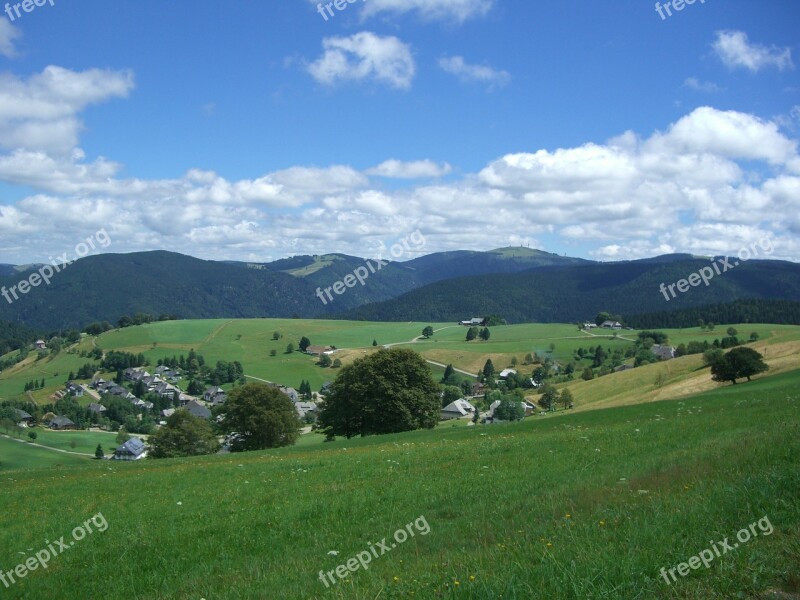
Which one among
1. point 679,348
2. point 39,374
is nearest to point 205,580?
point 679,348

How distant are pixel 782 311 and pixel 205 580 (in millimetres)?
219574

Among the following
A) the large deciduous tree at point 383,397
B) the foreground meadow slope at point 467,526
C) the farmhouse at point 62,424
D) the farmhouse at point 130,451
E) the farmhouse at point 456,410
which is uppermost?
the foreground meadow slope at point 467,526

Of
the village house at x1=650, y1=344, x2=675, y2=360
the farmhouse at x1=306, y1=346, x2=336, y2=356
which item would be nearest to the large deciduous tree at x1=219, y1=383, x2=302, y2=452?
the village house at x1=650, y1=344, x2=675, y2=360

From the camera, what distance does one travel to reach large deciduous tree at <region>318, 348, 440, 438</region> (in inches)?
2141

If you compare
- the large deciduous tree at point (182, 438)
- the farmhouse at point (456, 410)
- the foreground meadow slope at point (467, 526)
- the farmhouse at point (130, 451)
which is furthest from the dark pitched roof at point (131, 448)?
the foreground meadow slope at point (467, 526)

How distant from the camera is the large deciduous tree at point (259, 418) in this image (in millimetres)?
57500

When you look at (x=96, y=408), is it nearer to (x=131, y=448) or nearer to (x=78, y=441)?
(x=78, y=441)

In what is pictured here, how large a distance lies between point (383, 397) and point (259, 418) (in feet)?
40.6

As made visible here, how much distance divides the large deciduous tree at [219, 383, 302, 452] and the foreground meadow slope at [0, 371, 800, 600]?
129ft

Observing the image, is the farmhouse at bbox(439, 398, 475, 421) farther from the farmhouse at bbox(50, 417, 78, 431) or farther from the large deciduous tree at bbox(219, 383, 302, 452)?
the farmhouse at bbox(50, 417, 78, 431)

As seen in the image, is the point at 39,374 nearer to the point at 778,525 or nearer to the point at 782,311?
the point at 778,525

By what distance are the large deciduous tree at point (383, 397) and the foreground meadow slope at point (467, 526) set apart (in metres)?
36.2

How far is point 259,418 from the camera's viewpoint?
57.5 meters

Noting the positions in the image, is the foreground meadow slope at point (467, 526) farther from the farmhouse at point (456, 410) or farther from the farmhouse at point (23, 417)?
the farmhouse at point (23, 417)
